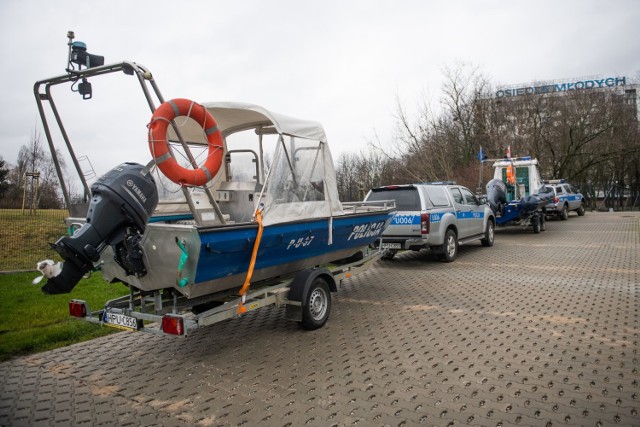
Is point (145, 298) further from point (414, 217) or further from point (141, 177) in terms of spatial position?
point (414, 217)

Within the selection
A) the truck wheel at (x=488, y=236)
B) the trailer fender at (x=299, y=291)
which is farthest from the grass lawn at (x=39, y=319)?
the truck wheel at (x=488, y=236)

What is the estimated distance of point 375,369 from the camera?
445cm

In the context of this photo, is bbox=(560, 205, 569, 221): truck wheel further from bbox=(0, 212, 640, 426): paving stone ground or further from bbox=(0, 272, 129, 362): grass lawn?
bbox=(0, 272, 129, 362): grass lawn

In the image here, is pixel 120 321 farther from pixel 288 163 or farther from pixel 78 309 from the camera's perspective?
pixel 288 163

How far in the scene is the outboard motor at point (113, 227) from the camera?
12.3 ft

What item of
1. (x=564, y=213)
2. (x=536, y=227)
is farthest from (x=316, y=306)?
(x=564, y=213)

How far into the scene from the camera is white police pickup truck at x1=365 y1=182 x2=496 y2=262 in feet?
32.1

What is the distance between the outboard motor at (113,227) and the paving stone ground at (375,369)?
120cm

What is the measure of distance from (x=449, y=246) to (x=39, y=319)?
8.61 metres

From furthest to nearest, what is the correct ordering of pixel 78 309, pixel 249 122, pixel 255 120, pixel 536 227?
pixel 536 227, pixel 249 122, pixel 255 120, pixel 78 309

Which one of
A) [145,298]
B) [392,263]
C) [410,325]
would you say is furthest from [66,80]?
[392,263]

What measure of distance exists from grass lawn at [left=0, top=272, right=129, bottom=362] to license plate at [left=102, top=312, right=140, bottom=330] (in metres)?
1.50

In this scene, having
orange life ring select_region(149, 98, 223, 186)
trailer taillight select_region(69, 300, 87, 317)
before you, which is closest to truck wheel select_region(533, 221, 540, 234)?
orange life ring select_region(149, 98, 223, 186)

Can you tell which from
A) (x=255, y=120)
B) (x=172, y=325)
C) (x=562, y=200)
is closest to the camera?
(x=172, y=325)
